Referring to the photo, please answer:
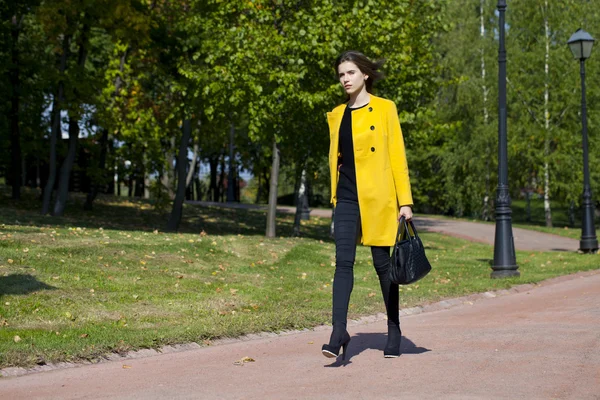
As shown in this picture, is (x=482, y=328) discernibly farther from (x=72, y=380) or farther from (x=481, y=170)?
(x=481, y=170)

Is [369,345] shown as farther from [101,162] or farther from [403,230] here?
[101,162]

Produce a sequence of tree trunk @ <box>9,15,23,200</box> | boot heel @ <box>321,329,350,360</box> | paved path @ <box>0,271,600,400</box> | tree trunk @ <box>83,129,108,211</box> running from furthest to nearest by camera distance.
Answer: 1. tree trunk @ <box>83,129,108,211</box>
2. tree trunk @ <box>9,15,23,200</box>
3. boot heel @ <box>321,329,350,360</box>
4. paved path @ <box>0,271,600,400</box>

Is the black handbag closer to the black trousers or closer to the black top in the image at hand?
the black trousers

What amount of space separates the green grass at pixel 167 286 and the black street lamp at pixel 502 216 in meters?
0.43

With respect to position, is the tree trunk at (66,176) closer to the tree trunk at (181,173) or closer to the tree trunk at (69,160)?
the tree trunk at (69,160)

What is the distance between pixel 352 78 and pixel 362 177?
0.72m

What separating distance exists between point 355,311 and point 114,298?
2700 mm

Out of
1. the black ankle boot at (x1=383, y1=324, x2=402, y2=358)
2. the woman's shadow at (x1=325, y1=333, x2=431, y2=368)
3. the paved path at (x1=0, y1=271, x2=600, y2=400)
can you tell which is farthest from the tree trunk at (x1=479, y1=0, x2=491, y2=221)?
the black ankle boot at (x1=383, y1=324, x2=402, y2=358)

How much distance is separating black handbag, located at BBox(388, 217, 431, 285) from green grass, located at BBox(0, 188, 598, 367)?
2.28 m

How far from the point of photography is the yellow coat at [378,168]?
6.59 metres

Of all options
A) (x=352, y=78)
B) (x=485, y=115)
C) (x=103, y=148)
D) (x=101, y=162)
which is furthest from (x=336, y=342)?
(x=485, y=115)

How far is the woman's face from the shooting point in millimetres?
6684

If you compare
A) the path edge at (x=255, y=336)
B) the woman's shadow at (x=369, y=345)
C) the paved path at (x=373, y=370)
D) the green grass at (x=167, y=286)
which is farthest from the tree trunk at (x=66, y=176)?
the woman's shadow at (x=369, y=345)

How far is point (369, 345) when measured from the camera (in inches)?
304
